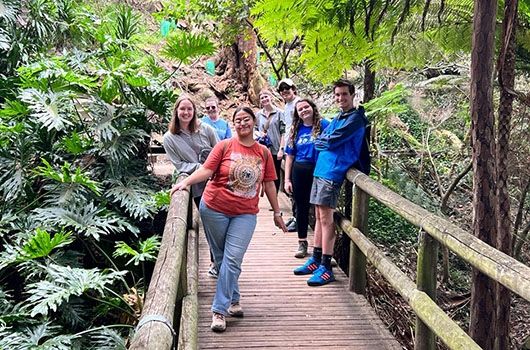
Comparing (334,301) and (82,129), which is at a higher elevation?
(82,129)

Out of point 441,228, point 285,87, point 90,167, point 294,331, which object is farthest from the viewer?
point 90,167

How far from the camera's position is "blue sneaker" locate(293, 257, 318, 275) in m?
4.82

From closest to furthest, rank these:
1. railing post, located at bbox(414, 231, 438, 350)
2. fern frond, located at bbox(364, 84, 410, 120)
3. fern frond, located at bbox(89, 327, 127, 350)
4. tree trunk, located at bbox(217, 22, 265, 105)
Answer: railing post, located at bbox(414, 231, 438, 350), fern frond, located at bbox(89, 327, 127, 350), fern frond, located at bbox(364, 84, 410, 120), tree trunk, located at bbox(217, 22, 265, 105)

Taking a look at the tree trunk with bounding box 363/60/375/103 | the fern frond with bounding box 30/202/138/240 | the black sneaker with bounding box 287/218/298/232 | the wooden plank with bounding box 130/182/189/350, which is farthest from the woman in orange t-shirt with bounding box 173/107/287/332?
the black sneaker with bounding box 287/218/298/232

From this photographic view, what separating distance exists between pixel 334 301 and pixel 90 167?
3956mm

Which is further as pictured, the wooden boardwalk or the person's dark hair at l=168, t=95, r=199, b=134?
the person's dark hair at l=168, t=95, r=199, b=134

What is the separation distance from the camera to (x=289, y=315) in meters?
3.96

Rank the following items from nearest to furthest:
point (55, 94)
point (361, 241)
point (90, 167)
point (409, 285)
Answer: point (409, 285) → point (361, 241) → point (55, 94) → point (90, 167)

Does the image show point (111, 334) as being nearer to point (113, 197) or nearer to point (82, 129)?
point (113, 197)

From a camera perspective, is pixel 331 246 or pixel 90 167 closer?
pixel 331 246

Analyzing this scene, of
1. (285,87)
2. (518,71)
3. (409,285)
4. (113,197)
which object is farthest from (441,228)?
(113,197)

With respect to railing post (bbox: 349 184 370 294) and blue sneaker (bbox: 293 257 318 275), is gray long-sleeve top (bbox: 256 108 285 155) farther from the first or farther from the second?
railing post (bbox: 349 184 370 294)

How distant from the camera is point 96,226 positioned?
18.9ft

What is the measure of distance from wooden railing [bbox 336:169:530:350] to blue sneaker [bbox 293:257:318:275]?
0.50 meters
